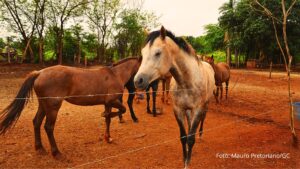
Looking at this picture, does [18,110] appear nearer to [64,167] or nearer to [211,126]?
[64,167]

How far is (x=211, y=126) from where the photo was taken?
6.25 m

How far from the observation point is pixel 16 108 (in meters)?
3.83

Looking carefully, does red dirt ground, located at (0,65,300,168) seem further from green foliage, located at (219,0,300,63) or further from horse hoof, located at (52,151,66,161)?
green foliage, located at (219,0,300,63)

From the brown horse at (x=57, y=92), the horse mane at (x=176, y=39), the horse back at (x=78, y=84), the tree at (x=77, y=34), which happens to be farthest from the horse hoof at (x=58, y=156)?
the tree at (x=77, y=34)

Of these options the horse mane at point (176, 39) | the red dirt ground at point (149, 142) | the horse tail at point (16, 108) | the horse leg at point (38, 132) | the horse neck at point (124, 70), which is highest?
the horse mane at point (176, 39)

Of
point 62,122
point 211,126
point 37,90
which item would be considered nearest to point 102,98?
point 37,90

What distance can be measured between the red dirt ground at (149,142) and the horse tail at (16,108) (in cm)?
62

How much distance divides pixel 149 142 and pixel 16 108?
2533mm

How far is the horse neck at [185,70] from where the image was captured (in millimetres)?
3355

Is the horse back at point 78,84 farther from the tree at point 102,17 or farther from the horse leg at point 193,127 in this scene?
the tree at point 102,17

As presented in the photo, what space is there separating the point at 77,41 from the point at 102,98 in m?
21.4

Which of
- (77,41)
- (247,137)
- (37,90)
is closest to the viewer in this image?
(37,90)

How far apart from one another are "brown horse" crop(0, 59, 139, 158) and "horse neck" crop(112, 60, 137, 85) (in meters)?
0.14

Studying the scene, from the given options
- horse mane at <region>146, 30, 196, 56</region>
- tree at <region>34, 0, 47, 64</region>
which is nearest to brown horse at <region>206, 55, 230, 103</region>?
horse mane at <region>146, 30, 196, 56</region>
